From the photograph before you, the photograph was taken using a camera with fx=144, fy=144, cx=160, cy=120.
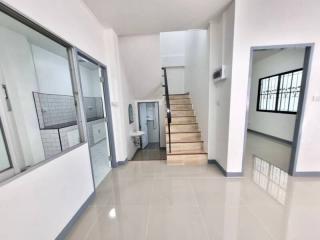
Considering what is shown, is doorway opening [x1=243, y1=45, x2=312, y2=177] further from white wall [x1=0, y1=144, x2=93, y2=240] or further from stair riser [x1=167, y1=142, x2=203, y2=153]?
white wall [x1=0, y1=144, x2=93, y2=240]

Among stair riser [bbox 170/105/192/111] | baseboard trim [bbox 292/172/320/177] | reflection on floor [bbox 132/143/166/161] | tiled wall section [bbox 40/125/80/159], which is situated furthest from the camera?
reflection on floor [bbox 132/143/166/161]

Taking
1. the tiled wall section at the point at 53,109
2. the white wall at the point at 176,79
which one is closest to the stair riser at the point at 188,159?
the tiled wall section at the point at 53,109

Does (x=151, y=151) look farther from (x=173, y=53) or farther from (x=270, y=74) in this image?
(x=270, y=74)

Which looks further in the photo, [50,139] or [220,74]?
[220,74]

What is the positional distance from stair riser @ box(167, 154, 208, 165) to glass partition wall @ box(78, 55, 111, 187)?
1.35m

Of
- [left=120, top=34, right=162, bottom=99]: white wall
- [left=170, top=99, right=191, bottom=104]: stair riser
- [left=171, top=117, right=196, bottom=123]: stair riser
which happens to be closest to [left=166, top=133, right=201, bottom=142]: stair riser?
[left=171, top=117, right=196, bottom=123]: stair riser

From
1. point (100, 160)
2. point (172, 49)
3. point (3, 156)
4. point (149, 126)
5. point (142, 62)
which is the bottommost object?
point (100, 160)

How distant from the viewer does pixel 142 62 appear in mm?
3707

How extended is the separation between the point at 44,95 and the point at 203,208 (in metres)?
2.97

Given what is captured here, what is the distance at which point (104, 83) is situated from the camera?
9.25 ft

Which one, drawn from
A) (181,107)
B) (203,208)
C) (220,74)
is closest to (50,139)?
(203,208)

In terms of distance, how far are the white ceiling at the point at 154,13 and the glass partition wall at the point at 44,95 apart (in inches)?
32.3

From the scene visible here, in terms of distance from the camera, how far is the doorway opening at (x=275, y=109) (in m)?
2.94

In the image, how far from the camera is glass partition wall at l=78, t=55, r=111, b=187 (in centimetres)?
276
